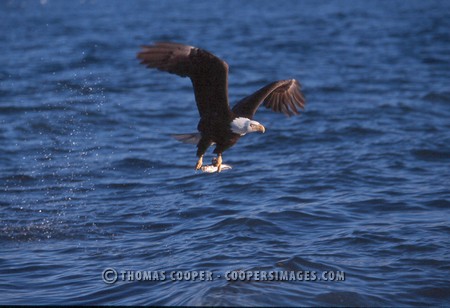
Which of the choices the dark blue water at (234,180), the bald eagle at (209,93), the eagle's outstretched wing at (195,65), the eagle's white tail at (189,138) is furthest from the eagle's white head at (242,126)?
the dark blue water at (234,180)

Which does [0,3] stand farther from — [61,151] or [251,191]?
[251,191]

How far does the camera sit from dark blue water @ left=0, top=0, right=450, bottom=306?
21.7 feet

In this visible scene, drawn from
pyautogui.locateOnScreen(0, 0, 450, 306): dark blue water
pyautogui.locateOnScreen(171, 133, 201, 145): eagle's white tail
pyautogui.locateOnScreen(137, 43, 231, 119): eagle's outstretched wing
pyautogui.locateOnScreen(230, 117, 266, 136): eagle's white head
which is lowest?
pyautogui.locateOnScreen(0, 0, 450, 306): dark blue water

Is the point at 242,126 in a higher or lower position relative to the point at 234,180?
higher

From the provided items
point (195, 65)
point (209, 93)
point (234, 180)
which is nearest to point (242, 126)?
point (209, 93)

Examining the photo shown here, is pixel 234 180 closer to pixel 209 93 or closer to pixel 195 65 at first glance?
pixel 209 93

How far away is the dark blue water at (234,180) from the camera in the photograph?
6.60 meters

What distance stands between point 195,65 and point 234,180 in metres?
3.48

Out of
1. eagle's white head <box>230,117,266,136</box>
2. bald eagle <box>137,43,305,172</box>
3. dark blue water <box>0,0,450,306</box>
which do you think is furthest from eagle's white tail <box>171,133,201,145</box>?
dark blue water <box>0,0,450,306</box>

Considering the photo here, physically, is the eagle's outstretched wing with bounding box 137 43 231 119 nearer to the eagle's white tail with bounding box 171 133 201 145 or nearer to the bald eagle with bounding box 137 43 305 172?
the bald eagle with bounding box 137 43 305 172

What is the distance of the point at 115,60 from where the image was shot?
59.6ft

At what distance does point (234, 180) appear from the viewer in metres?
9.68

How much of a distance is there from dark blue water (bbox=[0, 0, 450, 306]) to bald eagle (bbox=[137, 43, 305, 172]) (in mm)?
1008

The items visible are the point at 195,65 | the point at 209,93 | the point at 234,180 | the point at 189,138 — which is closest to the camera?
the point at 195,65
